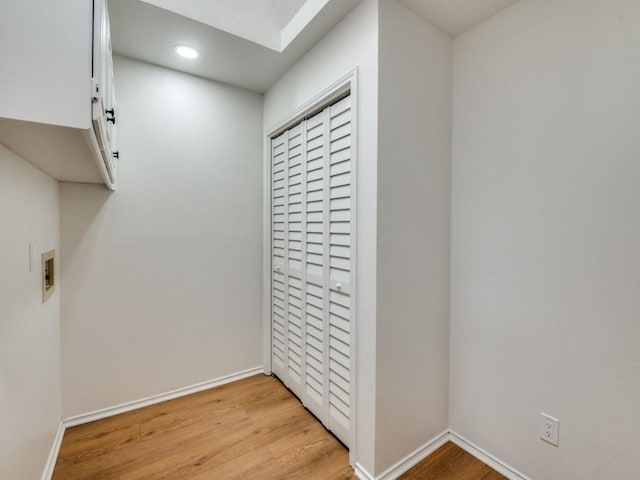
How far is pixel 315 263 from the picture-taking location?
6.48 feet

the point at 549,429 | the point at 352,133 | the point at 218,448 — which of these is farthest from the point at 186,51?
the point at 549,429

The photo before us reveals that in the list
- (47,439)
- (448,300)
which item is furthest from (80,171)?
(448,300)

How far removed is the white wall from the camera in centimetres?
111

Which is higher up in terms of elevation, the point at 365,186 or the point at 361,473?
the point at 365,186

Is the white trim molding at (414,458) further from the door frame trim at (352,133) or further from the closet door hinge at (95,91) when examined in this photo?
the closet door hinge at (95,91)

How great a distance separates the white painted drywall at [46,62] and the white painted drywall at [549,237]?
172 cm

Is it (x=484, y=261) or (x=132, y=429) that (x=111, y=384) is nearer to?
(x=132, y=429)

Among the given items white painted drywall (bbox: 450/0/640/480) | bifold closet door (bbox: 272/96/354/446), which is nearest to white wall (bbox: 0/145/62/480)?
bifold closet door (bbox: 272/96/354/446)

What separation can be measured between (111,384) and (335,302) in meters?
1.61

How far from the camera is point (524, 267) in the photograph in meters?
1.50

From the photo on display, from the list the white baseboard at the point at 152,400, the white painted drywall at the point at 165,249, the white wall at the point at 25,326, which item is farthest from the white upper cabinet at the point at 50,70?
the white baseboard at the point at 152,400

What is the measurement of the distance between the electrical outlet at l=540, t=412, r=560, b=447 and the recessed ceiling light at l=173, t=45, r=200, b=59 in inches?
109

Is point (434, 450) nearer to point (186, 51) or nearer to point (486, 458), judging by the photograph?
point (486, 458)

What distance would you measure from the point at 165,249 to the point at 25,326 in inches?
37.3
